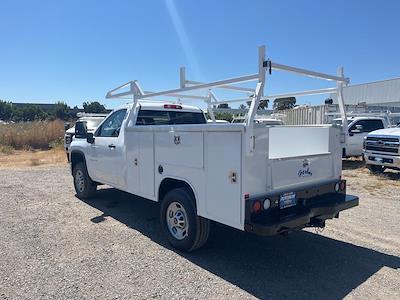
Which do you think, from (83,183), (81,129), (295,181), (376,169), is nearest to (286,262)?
(295,181)

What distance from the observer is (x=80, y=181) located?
27.0 feet

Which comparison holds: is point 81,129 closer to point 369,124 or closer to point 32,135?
point 369,124

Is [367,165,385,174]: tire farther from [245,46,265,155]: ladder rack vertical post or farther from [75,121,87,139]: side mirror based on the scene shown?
[245,46,265,155]: ladder rack vertical post

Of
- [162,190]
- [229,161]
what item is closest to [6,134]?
[162,190]

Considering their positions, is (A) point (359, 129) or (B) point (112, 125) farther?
(A) point (359, 129)

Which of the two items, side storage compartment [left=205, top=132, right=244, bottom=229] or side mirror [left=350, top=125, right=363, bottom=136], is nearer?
side storage compartment [left=205, top=132, right=244, bottom=229]

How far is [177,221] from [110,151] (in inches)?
91.5

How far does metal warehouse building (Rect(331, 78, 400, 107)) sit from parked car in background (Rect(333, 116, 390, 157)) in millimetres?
37462

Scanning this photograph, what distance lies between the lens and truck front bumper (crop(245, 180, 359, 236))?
12.8 ft

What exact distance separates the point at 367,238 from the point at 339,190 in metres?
1.04

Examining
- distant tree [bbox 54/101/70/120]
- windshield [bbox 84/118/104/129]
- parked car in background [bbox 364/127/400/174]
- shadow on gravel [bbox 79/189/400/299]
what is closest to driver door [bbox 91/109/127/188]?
shadow on gravel [bbox 79/189/400/299]

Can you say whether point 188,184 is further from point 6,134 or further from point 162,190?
point 6,134

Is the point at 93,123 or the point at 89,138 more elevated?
the point at 93,123

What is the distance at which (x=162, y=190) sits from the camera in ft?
17.6
